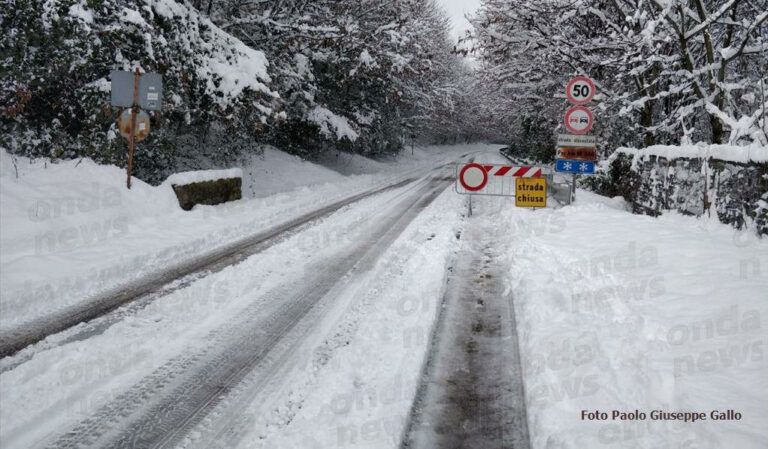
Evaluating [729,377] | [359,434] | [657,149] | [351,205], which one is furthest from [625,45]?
[359,434]

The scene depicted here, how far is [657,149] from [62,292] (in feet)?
32.6

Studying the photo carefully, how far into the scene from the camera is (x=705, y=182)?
7605 mm

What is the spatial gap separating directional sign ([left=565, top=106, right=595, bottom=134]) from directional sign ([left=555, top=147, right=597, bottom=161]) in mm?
443

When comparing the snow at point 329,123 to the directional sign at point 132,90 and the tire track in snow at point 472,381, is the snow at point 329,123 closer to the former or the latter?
the directional sign at point 132,90

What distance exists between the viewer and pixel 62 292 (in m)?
5.48

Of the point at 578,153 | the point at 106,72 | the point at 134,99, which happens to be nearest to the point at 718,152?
the point at 578,153

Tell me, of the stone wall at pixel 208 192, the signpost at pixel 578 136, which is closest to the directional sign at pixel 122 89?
the stone wall at pixel 208 192

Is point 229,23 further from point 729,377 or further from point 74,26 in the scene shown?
point 729,377

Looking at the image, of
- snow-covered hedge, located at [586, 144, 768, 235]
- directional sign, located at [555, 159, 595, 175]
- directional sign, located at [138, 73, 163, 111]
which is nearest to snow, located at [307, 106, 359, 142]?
directional sign, located at [138, 73, 163, 111]

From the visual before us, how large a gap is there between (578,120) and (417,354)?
7214 mm

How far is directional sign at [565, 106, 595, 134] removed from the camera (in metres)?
9.42

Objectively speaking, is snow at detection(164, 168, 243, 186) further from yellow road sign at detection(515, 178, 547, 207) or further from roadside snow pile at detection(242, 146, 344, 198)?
yellow road sign at detection(515, 178, 547, 207)

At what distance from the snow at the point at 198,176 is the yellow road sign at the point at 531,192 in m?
7.22

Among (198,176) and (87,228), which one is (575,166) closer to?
(198,176)
